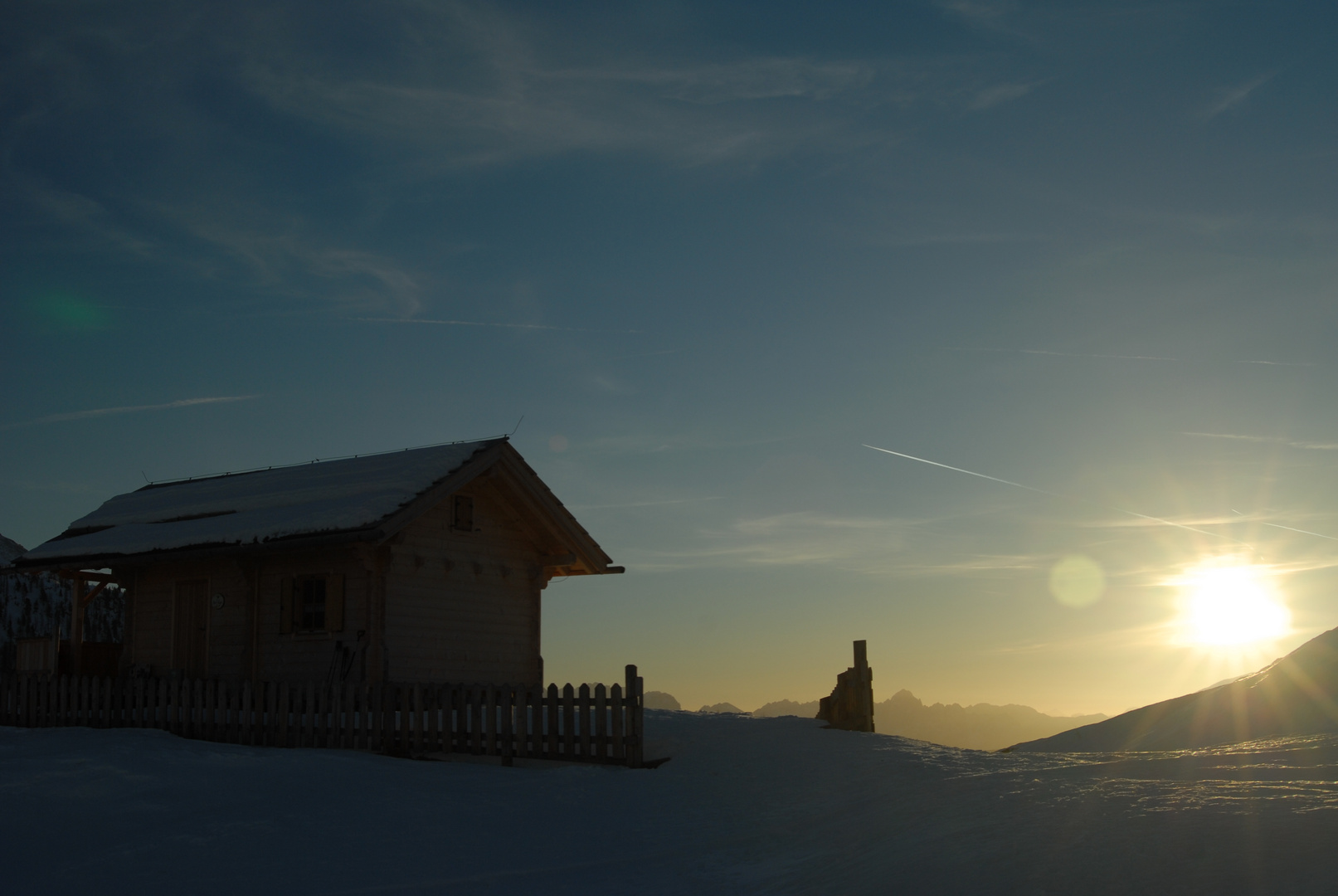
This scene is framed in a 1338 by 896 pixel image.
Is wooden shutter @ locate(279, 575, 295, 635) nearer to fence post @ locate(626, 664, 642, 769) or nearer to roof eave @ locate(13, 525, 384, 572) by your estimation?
roof eave @ locate(13, 525, 384, 572)

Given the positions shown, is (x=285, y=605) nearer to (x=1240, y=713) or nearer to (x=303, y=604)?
(x=303, y=604)

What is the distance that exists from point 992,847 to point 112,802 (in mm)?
8750

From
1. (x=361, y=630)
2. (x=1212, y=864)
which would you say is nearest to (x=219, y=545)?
(x=361, y=630)

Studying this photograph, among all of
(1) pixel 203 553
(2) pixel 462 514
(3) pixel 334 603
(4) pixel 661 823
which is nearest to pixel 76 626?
(1) pixel 203 553

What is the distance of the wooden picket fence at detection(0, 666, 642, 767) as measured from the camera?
627 inches

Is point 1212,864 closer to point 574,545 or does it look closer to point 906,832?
point 906,832

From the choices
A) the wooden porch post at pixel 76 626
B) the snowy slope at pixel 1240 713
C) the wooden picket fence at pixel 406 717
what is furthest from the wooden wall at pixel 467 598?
the snowy slope at pixel 1240 713

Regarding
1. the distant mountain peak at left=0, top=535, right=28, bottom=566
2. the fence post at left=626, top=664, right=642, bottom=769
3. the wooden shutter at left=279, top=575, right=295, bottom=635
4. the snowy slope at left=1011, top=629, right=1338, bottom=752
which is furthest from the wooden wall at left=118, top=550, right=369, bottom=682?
the distant mountain peak at left=0, top=535, right=28, bottom=566

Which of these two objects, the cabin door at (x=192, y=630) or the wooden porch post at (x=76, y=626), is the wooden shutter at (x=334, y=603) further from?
the wooden porch post at (x=76, y=626)

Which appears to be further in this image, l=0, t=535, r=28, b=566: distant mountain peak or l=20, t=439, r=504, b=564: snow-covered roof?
l=0, t=535, r=28, b=566: distant mountain peak

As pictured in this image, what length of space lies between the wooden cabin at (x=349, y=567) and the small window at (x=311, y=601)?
0.10 ft

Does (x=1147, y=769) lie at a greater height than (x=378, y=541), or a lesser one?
lesser

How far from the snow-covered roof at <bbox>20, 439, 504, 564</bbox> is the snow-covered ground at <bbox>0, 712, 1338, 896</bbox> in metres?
5.50

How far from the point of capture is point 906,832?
9.89 meters
